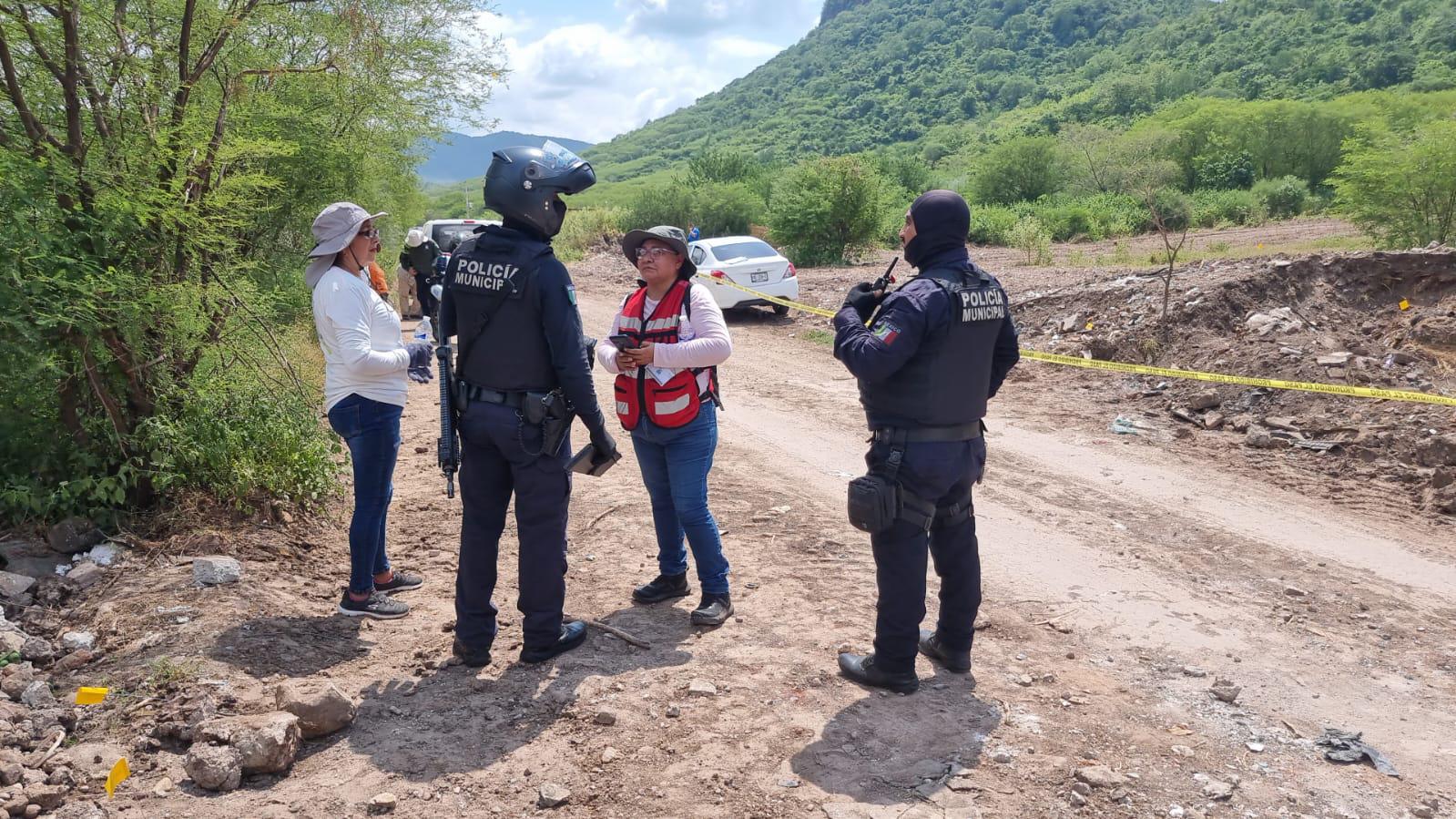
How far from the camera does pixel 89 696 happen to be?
3730 millimetres

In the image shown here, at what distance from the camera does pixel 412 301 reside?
17.0 metres

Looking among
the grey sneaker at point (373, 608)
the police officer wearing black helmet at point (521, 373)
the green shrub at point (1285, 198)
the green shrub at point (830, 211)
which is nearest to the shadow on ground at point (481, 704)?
the police officer wearing black helmet at point (521, 373)

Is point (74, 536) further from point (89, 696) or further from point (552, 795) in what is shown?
point (552, 795)

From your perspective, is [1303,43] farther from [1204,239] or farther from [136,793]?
[136,793]

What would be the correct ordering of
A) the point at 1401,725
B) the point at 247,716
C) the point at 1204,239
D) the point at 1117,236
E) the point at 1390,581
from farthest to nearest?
the point at 1117,236 < the point at 1204,239 < the point at 1390,581 < the point at 1401,725 < the point at 247,716

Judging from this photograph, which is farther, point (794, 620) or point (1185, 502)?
point (1185, 502)

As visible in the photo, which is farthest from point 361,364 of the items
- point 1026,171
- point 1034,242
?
point 1026,171

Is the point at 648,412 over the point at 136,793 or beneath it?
over

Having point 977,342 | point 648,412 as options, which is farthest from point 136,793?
point 977,342

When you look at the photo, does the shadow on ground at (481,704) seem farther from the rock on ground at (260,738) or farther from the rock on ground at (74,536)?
the rock on ground at (74,536)

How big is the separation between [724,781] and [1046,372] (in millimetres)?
8676

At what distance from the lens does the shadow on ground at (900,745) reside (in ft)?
11.0

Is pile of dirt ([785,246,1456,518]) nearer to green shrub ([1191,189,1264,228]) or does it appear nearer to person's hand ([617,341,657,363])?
person's hand ([617,341,657,363])

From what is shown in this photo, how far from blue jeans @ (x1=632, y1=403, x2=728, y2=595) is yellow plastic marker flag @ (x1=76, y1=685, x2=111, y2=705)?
7.80 feet
